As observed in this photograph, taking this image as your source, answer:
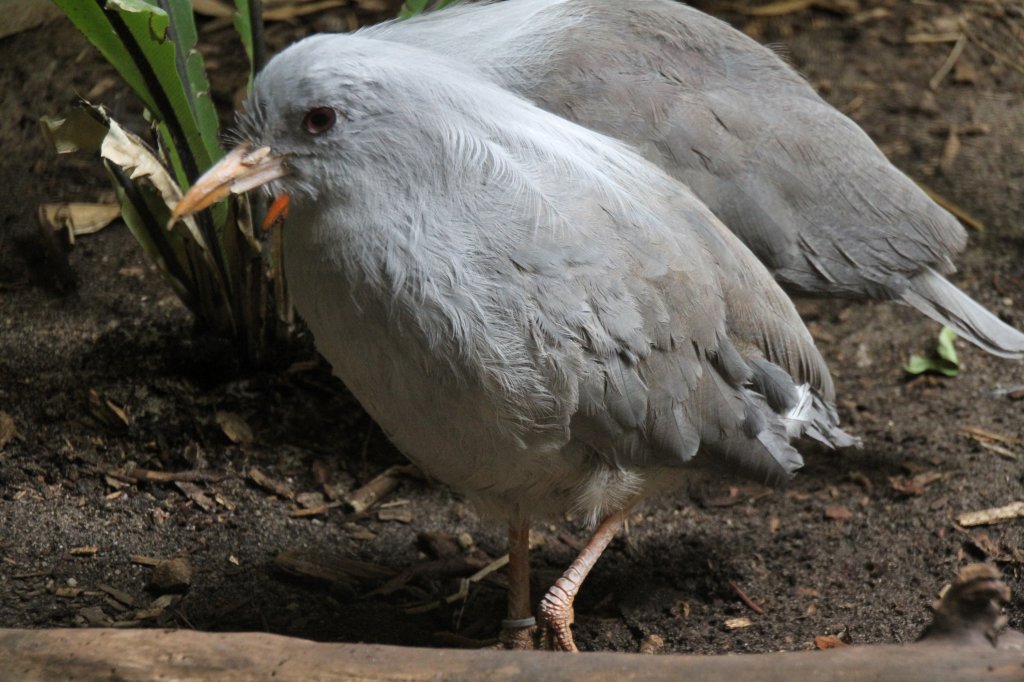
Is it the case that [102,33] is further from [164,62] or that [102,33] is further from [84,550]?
[84,550]

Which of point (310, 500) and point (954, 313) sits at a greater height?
point (954, 313)

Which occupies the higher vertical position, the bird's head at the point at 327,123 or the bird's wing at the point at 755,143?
the bird's head at the point at 327,123

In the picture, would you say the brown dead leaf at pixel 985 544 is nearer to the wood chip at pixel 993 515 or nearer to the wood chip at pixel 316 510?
the wood chip at pixel 993 515

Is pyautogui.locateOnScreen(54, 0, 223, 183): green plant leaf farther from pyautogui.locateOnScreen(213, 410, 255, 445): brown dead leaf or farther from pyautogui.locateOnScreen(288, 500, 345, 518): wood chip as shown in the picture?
pyautogui.locateOnScreen(288, 500, 345, 518): wood chip

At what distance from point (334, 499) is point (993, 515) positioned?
7.22ft

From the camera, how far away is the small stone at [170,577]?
11.2 ft

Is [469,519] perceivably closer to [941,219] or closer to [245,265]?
[245,265]

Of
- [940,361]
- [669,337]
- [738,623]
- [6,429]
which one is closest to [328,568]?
[6,429]

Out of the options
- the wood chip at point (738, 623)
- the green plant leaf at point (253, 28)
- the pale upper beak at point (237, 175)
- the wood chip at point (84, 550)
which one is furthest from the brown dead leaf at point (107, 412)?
the wood chip at point (738, 623)

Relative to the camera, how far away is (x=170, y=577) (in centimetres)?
343

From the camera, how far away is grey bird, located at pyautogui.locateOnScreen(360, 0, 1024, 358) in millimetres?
3713

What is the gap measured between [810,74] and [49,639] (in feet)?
16.6

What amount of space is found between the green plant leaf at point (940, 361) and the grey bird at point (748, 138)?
420 millimetres

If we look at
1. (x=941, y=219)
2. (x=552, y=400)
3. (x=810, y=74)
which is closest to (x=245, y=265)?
(x=552, y=400)
